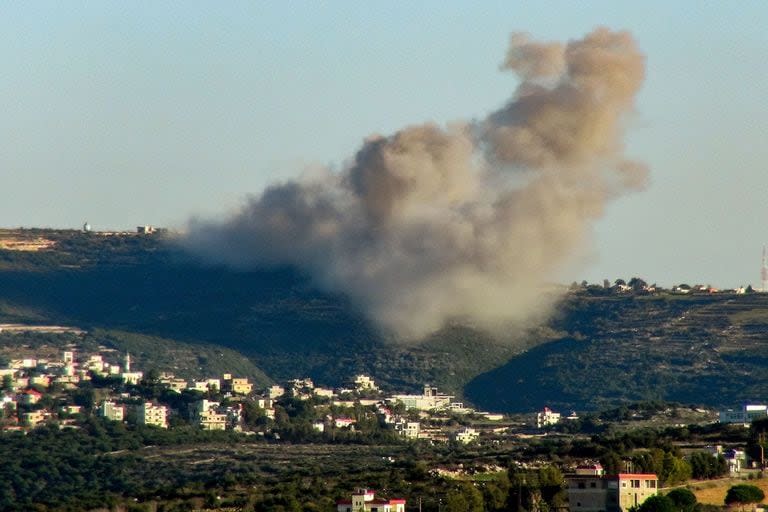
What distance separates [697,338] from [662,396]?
7786 mm

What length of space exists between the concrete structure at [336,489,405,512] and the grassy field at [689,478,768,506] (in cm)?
897

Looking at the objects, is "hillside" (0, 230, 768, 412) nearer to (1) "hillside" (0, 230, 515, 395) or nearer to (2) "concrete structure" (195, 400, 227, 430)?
(1) "hillside" (0, 230, 515, 395)

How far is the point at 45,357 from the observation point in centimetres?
15625

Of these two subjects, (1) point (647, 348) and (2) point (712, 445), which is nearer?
(2) point (712, 445)

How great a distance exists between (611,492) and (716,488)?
4.77 meters

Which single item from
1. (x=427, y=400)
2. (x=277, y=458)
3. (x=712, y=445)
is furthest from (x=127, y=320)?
(x=712, y=445)

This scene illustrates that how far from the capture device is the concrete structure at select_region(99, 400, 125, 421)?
128137mm

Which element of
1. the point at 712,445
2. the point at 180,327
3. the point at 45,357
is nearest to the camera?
the point at 712,445

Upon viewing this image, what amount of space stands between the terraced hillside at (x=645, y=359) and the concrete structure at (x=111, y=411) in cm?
2729

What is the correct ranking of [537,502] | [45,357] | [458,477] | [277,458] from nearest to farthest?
1. [537,502]
2. [458,477]
3. [277,458]
4. [45,357]

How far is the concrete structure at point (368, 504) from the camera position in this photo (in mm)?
76062

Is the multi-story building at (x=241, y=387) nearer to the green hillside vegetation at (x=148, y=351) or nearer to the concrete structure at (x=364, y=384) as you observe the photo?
the concrete structure at (x=364, y=384)

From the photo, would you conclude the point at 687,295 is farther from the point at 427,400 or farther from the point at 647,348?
the point at 427,400

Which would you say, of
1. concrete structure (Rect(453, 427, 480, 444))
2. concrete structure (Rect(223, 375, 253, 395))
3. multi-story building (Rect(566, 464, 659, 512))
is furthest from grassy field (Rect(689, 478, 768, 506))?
concrete structure (Rect(223, 375, 253, 395))
